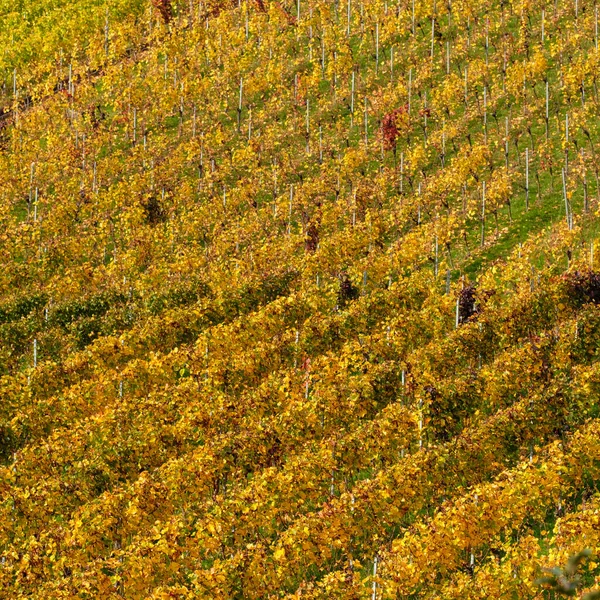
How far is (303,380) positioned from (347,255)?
1107 cm

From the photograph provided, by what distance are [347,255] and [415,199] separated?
15.8 ft

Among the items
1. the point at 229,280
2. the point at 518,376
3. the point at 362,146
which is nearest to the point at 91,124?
the point at 362,146

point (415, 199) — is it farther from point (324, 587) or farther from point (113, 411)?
point (324, 587)

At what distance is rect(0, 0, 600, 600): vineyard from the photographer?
2425 cm

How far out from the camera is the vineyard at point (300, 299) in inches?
955

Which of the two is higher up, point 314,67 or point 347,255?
point 314,67

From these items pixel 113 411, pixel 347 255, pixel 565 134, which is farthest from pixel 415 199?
pixel 113 411

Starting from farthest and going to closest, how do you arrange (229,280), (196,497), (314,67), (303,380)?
1. (314,67)
2. (229,280)
3. (303,380)
4. (196,497)

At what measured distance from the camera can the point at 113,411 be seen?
101 ft

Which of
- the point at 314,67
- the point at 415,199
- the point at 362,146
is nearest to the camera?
the point at 415,199

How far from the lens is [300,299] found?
3759 centimetres

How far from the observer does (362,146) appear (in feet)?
164

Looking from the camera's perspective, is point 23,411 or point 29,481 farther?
point 23,411

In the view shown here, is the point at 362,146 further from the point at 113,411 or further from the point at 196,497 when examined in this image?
the point at 196,497
